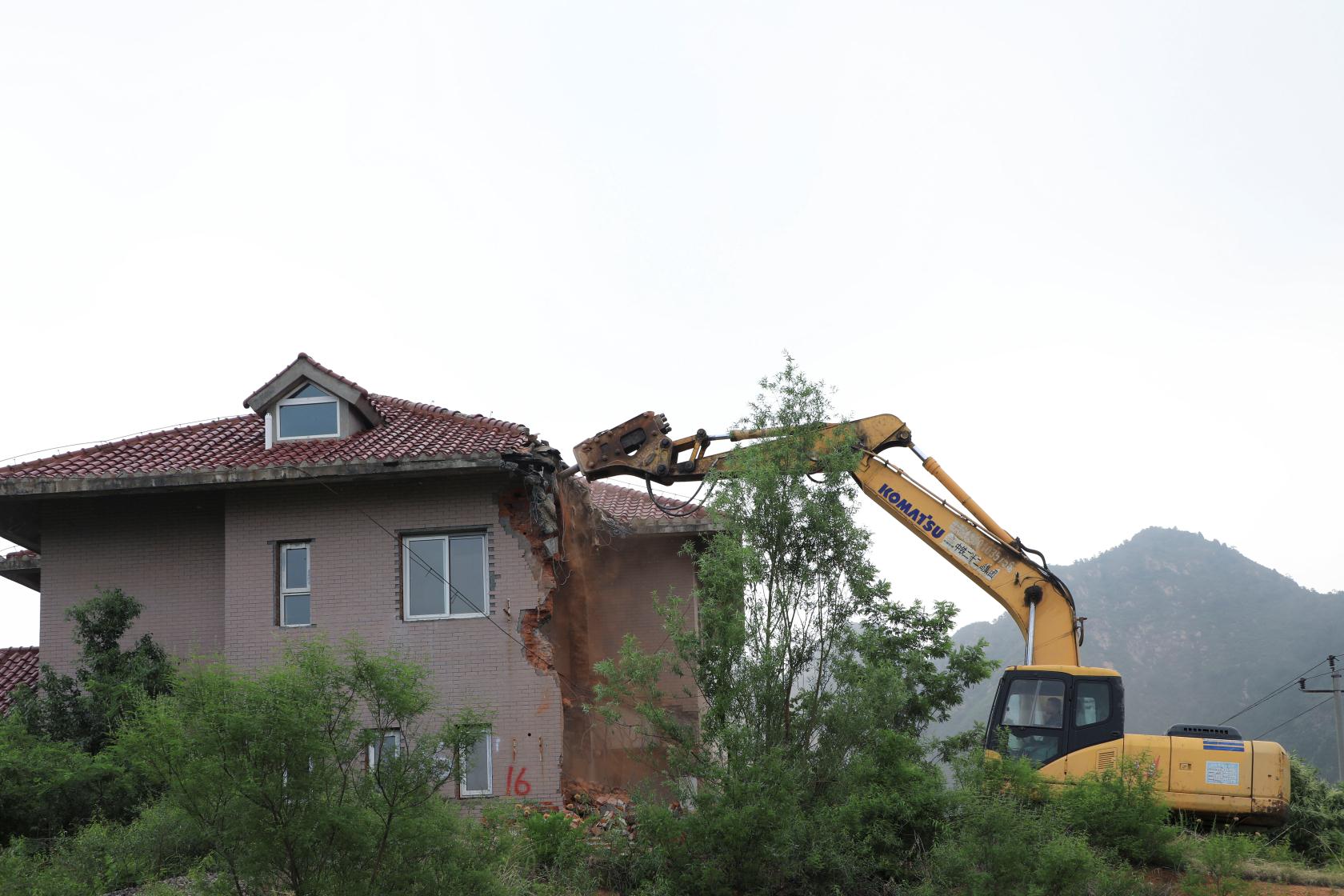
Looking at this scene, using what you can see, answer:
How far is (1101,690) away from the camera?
17.0m

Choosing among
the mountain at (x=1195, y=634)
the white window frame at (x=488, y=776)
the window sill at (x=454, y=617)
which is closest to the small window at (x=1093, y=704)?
the white window frame at (x=488, y=776)

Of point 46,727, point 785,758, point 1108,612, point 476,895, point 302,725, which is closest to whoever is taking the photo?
point 302,725

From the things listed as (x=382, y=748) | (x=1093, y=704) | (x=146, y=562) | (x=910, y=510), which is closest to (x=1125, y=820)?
(x=1093, y=704)

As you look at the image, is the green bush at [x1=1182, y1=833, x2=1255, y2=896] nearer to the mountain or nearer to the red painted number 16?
the red painted number 16

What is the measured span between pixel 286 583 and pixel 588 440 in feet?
17.9

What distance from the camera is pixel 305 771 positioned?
10102 mm

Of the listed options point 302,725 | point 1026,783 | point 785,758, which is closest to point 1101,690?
point 1026,783

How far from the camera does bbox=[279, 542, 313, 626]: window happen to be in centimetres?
1950

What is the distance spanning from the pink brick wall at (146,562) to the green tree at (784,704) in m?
8.70

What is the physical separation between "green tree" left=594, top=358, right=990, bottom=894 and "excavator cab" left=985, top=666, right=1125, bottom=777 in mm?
1997

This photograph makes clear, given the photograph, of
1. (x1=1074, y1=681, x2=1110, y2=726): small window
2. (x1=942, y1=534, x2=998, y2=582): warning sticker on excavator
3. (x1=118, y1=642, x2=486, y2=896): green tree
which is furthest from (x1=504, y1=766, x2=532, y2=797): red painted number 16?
(x1=1074, y1=681, x2=1110, y2=726): small window

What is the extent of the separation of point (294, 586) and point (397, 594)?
176cm

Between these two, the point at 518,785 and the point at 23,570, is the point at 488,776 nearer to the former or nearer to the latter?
the point at 518,785

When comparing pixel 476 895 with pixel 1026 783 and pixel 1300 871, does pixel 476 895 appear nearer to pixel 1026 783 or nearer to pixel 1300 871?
pixel 1026 783
